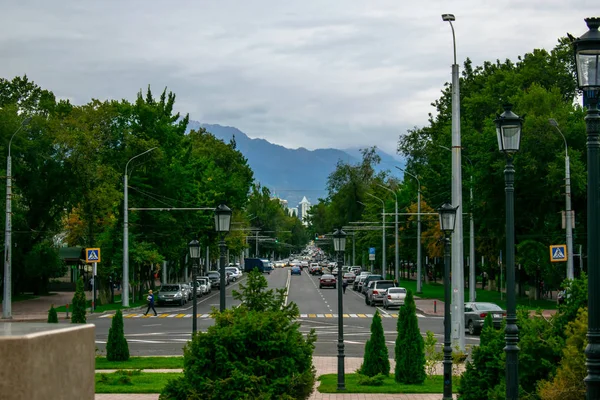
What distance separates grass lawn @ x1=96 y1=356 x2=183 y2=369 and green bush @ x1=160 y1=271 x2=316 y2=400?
11.6 metres

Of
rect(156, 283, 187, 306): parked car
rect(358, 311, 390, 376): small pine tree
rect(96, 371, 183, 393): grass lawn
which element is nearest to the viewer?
rect(96, 371, 183, 393): grass lawn

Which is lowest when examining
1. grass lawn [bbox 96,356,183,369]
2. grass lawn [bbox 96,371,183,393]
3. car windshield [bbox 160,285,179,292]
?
grass lawn [bbox 96,356,183,369]

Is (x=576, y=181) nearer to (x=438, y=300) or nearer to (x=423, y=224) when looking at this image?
(x=438, y=300)

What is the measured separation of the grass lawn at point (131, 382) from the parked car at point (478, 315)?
54.6 ft

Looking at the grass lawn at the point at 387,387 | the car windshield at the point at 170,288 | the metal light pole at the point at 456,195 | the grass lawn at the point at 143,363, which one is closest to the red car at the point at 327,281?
the car windshield at the point at 170,288

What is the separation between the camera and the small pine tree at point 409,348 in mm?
21312

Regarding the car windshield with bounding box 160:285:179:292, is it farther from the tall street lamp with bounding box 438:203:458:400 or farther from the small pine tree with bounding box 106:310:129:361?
the tall street lamp with bounding box 438:203:458:400

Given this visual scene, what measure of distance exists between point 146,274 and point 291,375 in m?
59.0

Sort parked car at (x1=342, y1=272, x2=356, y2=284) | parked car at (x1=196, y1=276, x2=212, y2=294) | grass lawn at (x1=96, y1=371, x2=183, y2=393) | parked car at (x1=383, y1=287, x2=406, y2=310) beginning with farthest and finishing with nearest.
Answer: parked car at (x1=342, y1=272, x2=356, y2=284), parked car at (x1=196, y1=276, x2=212, y2=294), parked car at (x1=383, y1=287, x2=406, y2=310), grass lawn at (x1=96, y1=371, x2=183, y2=393)

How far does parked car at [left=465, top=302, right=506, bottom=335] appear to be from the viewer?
119 ft

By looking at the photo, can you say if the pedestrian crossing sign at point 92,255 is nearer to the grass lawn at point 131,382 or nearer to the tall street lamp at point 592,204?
the grass lawn at point 131,382

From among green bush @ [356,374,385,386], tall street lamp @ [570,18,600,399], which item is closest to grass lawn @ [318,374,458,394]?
green bush @ [356,374,385,386]

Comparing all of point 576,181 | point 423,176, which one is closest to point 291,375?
point 576,181

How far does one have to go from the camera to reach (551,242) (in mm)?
50812
